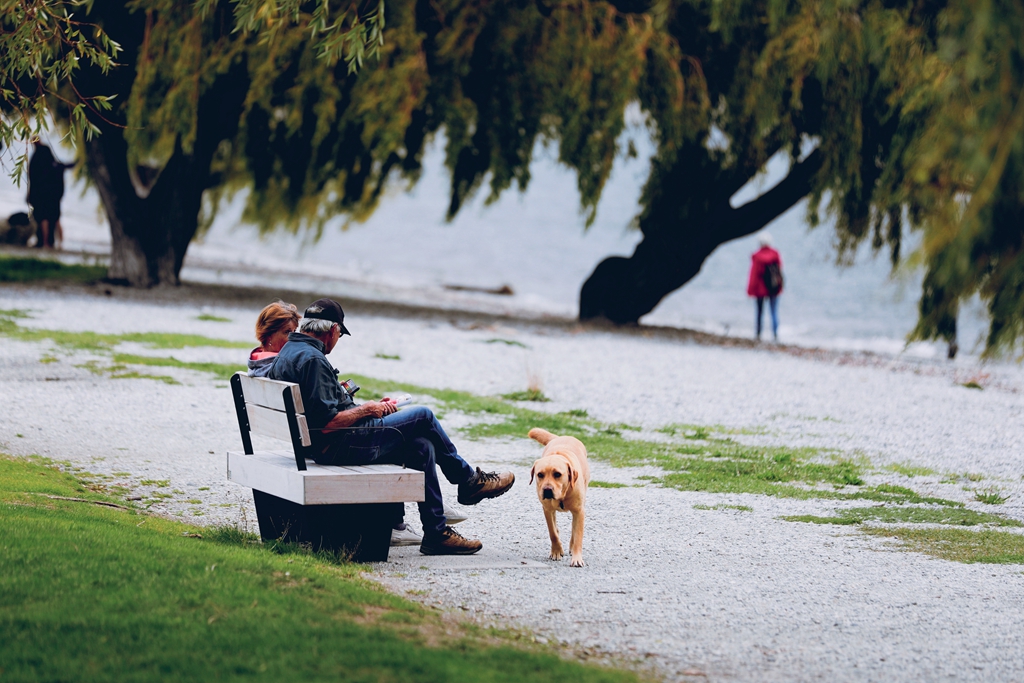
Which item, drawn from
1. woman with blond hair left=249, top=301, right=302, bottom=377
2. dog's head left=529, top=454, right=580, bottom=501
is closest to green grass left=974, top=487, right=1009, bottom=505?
dog's head left=529, top=454, right=580, bottom=501

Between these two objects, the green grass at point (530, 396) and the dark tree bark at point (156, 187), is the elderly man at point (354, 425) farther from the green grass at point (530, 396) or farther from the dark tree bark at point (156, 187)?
the dark tree bark at point (156, 187)

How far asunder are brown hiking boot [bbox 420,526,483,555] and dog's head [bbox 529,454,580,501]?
0.61m

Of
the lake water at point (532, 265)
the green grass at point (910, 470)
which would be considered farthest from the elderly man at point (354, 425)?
the green grass at point (910, 470)

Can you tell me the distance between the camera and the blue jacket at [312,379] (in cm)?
649

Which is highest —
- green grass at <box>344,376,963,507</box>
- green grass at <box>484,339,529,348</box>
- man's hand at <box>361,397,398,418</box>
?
man's hand at <box>361,397,398,418</box>

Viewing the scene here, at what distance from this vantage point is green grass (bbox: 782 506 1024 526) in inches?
327

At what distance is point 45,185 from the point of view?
82.3 feet

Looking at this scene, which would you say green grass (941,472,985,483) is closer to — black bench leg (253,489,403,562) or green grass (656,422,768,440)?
green grass (656,422,768,440)

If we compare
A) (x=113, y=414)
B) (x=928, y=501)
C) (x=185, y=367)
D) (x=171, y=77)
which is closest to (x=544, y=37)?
(x=171, y=77)

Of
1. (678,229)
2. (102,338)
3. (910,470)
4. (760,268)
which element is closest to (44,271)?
(102,338)

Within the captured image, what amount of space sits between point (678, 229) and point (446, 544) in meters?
17.6

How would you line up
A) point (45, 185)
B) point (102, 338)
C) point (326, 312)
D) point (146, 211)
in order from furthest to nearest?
1. point (45, 185)
2. point (146, 211)
3. point (102, 338)
4. point (326, 312)

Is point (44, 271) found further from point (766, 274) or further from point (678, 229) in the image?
point (766, 274)

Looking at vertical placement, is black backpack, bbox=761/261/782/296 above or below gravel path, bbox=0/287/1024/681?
above
